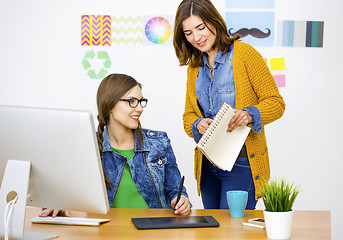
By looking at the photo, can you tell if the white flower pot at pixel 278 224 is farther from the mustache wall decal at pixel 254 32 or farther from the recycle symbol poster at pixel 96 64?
the recycle symbol poster at pixel 96 64

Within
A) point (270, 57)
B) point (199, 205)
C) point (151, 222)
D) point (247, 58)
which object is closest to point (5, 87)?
point (199, 205)

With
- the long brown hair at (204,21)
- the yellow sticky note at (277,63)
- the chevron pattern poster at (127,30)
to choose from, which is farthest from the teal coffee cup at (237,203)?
the chevron pattern poster at (127,30)

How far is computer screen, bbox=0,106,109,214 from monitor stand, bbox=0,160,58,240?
0.08 feet

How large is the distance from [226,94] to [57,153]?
3.25 ft

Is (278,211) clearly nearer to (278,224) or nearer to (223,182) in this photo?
(278,224)

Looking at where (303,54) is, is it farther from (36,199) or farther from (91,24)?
(36,199)

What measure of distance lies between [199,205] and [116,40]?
1.34 m

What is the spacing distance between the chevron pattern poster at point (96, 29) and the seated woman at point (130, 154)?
140 centimetres

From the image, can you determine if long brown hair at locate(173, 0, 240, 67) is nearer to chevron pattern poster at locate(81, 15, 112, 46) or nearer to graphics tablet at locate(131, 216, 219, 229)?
graphics tablet at locate(131, 216, 219, 229)

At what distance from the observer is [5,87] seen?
368 cm

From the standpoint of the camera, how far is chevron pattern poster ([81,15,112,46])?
11.6ft

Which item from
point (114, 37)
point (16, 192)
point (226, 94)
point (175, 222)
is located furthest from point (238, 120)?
point (114, 37)

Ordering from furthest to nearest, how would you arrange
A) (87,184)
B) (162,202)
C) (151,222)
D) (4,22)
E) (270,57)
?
1. (4,22)
2. (270,57)
3. (162,202)
4. (151,222)
5. (87,184)

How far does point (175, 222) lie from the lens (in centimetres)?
161
